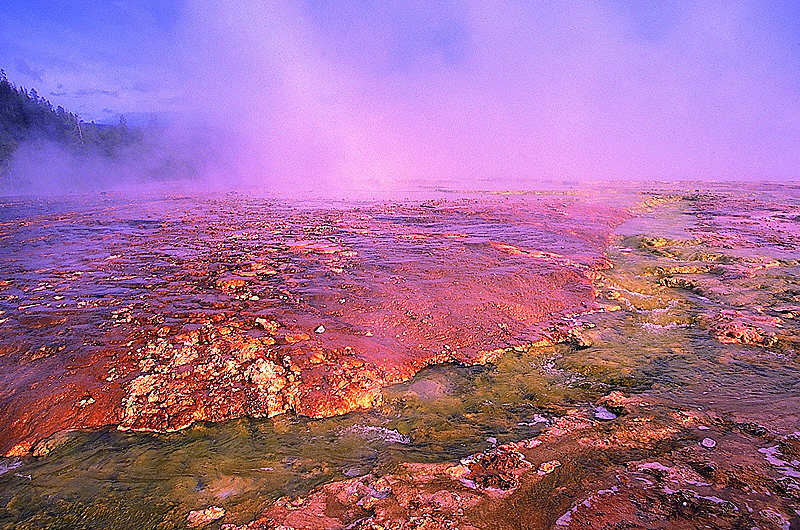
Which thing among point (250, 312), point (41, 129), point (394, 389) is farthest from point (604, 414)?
point (41, 129)

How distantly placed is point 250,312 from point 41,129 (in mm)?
26776

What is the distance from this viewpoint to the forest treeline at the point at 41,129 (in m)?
20.1

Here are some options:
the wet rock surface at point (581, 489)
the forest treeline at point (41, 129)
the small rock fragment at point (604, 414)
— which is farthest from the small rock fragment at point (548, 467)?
the forest treeline at point (41, 129)

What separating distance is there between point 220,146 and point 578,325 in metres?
32.1

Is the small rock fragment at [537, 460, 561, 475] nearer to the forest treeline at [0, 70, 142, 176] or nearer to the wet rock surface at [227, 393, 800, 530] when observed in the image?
the wet rock surface at [227, 393, 800, 530]

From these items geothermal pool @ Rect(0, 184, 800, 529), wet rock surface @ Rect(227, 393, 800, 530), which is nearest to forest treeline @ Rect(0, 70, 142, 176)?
geothermal pool @ Rect(0, 184, 800, 529)

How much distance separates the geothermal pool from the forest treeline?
2036 cm

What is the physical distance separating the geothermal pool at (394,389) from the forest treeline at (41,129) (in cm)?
2036

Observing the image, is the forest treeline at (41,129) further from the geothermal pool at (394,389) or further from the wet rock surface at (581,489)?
the wet rock surface at (581,489)

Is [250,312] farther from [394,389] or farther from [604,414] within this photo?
[604,414]

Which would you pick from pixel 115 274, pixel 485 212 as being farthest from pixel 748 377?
pixel 485 212

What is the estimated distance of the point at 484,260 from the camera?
17.5ft

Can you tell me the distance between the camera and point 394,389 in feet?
9.30

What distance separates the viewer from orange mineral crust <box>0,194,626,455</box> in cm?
258
